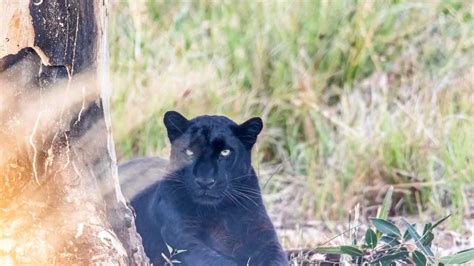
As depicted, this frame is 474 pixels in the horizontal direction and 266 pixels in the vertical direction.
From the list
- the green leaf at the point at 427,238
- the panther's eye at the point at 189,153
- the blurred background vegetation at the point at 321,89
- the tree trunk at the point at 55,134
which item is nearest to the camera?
the tree trunk at the point at 55,134

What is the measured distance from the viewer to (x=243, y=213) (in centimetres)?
360

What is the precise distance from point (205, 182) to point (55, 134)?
2.74 ft

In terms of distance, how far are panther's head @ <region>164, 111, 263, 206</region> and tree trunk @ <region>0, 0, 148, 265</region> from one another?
66 cm

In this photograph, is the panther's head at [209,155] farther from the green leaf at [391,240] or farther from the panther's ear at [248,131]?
the green leaf at [391,240]

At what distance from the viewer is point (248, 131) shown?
11.9ft

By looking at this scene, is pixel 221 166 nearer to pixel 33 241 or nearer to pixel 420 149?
pixel 33 241

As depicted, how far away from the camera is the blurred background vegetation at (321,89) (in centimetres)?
538

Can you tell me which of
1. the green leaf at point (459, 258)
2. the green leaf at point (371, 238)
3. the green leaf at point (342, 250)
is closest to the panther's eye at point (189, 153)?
the green leaf at point (342, 250)

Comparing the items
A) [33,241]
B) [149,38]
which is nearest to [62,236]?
[33,241]

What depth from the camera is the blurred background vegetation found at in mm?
5383

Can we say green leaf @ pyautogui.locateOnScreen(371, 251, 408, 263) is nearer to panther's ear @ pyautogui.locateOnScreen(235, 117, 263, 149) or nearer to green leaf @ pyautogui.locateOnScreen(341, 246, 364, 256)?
green leaf @ pyautogui.locateOnScreen(341, 246, 364, 256)

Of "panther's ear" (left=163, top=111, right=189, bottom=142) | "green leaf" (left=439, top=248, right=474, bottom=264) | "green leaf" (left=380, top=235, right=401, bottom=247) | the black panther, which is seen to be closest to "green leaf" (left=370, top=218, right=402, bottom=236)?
"green leaf" (left=380, top=235, right=401, bottom=247)

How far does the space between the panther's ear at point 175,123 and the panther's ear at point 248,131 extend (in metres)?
0.20

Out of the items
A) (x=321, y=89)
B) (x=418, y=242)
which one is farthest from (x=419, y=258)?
(x=321, y=89)
